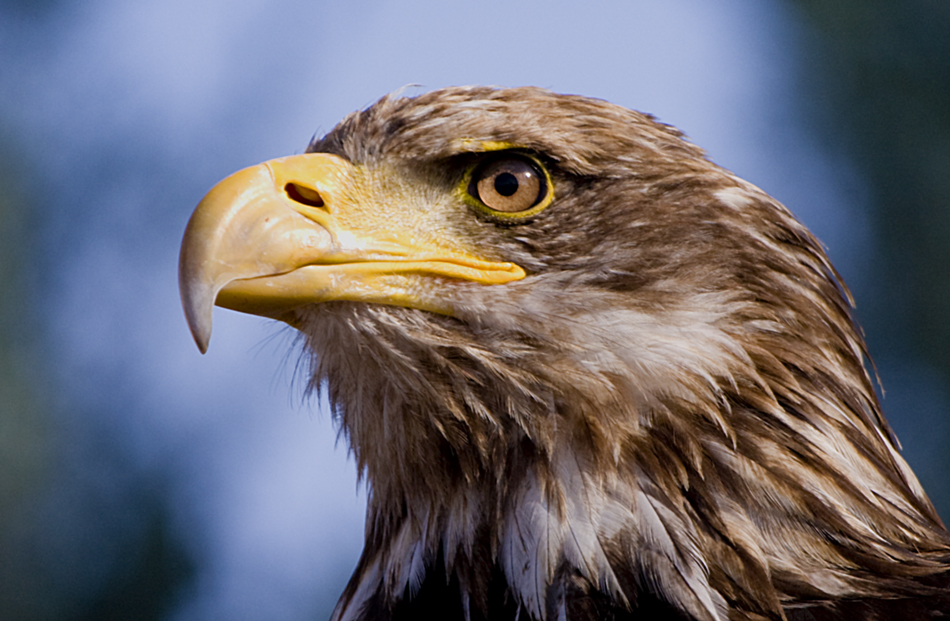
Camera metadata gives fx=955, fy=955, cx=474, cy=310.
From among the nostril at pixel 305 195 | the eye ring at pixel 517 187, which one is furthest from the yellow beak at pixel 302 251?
the eye ring at pixel 517 187

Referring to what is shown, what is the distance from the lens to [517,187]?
1.82 meters

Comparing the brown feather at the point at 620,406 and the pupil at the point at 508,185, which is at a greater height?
the pupil at the point at 508,185

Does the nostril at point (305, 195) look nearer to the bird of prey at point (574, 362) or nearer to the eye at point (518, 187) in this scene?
the bird of prey at point (574, 362)

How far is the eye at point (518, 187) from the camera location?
182cm

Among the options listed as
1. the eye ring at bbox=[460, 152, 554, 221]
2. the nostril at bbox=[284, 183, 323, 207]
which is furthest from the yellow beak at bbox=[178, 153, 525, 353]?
the eye ring at bbox=[460, 152, 554, 221]

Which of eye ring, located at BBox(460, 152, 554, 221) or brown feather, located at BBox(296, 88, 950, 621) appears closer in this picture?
brown feather, located at BBox(296, 88, 950, 621)

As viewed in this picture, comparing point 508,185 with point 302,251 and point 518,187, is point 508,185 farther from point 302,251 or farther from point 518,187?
point 302,251

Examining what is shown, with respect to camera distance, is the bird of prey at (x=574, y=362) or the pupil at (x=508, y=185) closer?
the bird of prey at (x=574, y=362)

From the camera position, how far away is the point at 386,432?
1916 millimetres

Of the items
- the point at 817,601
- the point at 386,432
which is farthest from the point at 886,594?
the point at 386,432

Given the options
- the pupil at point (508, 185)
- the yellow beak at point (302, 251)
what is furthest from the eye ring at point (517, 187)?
the yellow beak at point (302, 251)

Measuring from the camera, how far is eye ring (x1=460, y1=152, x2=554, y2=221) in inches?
71.8

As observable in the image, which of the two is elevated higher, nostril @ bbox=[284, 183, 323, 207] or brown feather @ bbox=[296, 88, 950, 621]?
nostril @ bbox=[284, 183, 323, 207]

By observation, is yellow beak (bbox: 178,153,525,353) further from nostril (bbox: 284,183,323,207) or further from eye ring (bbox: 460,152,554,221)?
eye ring (bbox: 460,152,554,221)
